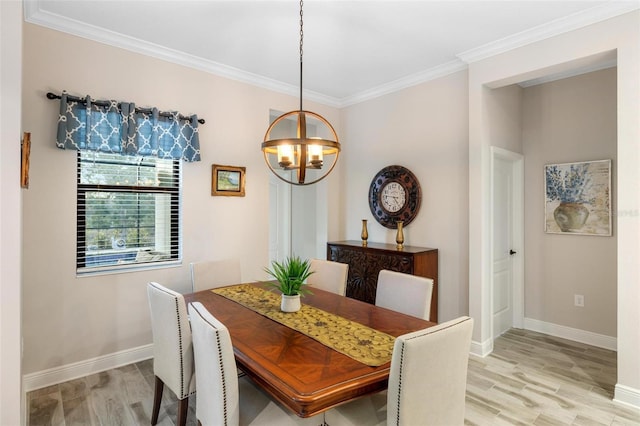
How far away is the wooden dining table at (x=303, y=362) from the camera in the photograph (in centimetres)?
135

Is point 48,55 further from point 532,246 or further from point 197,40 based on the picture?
point 532,246

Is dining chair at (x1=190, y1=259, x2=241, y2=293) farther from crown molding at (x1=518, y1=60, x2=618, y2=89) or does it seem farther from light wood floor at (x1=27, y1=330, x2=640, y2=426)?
crown molding at (x1=518, y1=60, x2=618, y2=89)

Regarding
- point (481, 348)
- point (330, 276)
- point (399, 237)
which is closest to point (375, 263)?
point (399, 237)

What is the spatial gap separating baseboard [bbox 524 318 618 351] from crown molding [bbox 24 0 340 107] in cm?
381

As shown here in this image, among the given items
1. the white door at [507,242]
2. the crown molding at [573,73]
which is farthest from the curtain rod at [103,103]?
the crown molding at [573,73]

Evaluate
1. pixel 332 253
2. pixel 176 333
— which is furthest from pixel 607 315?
pixel 176 333

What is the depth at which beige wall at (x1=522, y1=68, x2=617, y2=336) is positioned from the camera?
3.50 m

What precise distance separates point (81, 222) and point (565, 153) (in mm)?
4698

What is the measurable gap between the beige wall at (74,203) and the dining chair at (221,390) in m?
1.73

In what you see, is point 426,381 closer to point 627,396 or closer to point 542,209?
point 627,396

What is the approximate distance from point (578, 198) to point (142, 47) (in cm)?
448

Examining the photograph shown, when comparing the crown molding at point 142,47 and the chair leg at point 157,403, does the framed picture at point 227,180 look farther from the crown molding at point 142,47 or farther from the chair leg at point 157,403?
the chair leg at point 157,403

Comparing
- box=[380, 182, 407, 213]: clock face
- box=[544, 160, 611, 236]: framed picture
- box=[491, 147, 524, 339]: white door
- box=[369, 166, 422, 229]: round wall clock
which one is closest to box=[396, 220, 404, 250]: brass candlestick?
box=[369, 166, 422, 229]: round wall clock

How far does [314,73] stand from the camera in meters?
3.85
